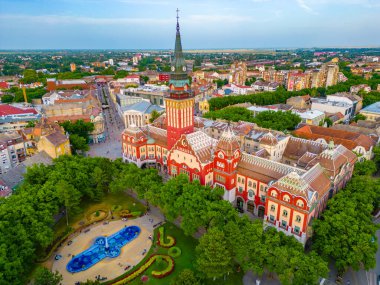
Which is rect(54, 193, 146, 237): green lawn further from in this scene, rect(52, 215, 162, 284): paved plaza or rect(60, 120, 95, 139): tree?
rect(60, 120, 95, 139): tree

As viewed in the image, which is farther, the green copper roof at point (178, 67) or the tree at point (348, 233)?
the green copper roof at point (178, 67)

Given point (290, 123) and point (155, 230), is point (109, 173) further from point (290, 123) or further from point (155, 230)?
point (290, 123)

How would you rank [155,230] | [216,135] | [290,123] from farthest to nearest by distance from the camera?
[290,123] < [216,135] < [155,230]

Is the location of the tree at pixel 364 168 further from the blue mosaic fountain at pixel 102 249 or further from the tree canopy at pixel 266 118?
the blue mosaic fountain at pixel 102 249

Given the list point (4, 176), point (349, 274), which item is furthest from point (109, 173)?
point (349, 274)

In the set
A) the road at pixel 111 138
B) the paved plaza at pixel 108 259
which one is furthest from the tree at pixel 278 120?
the paved plaza at pixel 108 259

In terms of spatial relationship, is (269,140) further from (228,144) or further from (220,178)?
(220,178)
